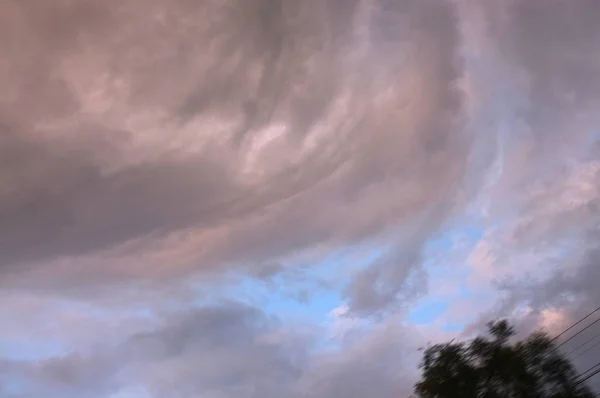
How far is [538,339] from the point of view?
1491 inches

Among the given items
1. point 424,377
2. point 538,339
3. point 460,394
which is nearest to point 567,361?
point 538,339

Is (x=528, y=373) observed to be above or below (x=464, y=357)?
below

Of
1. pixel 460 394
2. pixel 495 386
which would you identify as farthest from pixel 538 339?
pixel 460 394

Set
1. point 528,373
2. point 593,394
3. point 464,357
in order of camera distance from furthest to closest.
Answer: point 464,357 → point 528,373 → point 593,394

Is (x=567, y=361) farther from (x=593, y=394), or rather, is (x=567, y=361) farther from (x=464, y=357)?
(x=464, y=357)

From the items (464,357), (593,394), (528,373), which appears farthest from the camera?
(464,357)

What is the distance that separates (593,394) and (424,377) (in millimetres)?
11957

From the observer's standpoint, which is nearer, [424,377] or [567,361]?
[567,361]

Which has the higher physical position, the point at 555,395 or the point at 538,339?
the point at 538,339

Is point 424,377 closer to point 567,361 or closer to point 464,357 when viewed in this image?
point 464,357

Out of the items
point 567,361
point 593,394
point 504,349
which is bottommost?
point 593,394

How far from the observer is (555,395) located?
35500 millimetres

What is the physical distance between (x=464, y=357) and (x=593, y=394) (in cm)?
874

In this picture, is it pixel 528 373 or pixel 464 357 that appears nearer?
pixel 528 373
